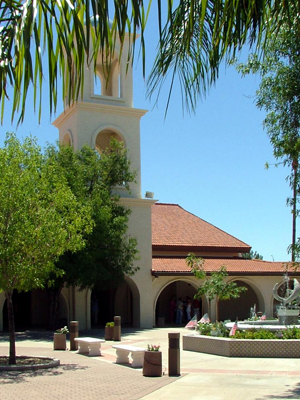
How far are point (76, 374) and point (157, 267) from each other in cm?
1692

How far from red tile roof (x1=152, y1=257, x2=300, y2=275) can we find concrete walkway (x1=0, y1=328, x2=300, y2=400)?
43.3ft

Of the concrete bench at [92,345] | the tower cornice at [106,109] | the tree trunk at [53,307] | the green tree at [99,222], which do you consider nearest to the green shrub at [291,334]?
the concrete bench at [92,345]

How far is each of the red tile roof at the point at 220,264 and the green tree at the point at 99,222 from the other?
7.87 feet

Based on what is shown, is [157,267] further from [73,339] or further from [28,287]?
[28,287]

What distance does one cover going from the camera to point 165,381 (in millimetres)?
12500

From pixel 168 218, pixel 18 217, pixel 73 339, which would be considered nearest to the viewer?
pixel 18 217

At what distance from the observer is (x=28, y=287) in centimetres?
1539

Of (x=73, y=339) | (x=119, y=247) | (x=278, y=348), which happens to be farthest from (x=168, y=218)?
(x=278, y=348)

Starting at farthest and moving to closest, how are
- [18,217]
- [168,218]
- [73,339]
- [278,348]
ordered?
[168,218] → [73,339] → [278,348] → [18,217]

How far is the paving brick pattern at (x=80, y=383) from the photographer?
1121 centimetres

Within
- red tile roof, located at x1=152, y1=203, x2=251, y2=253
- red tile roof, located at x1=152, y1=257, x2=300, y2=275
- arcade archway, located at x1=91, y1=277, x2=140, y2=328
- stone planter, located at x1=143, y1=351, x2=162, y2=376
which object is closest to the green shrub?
stone planter, located at x1=143, y1=351, x2=162, y2=376

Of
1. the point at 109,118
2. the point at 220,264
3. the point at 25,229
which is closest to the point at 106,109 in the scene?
the point at 109,118

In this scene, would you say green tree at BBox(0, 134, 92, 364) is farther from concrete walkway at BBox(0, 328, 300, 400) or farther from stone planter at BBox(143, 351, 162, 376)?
stone planter at BBox(143, 351, 162, 376)

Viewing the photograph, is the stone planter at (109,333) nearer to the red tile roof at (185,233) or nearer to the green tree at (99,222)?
the green tree at (99,222)
